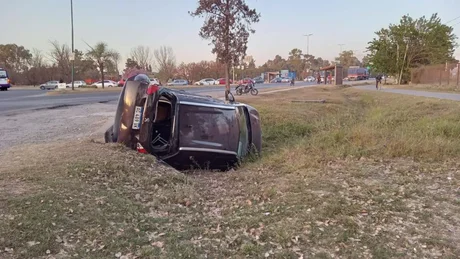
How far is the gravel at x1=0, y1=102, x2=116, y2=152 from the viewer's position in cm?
887

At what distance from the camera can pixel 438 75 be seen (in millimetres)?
34938

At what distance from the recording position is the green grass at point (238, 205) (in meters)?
3.21

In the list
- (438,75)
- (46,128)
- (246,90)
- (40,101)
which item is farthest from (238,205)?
(438,75)

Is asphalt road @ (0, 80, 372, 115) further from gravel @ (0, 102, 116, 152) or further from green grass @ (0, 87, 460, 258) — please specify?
green grass @ (0, 87, 460, 258)

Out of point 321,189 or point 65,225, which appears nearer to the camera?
point 65,225

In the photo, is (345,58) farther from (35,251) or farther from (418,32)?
(35,251)

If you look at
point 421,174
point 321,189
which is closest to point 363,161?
point 421,174

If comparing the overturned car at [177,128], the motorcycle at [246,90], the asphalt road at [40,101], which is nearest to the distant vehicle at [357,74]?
the motorcycle at [246,90]

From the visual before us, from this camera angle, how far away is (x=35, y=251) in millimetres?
2992

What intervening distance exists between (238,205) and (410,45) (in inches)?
1850

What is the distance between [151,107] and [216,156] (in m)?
1.43

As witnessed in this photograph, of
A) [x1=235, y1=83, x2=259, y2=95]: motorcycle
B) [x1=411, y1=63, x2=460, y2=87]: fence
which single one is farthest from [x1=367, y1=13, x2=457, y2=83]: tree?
[x1=235, y1=83, x2=259, y2=95]: motorcycle

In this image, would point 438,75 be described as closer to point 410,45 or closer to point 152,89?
point 410,45

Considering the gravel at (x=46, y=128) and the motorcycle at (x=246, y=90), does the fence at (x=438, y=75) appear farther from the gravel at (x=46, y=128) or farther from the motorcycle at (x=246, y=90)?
the gravel at (x=46, y=128)
